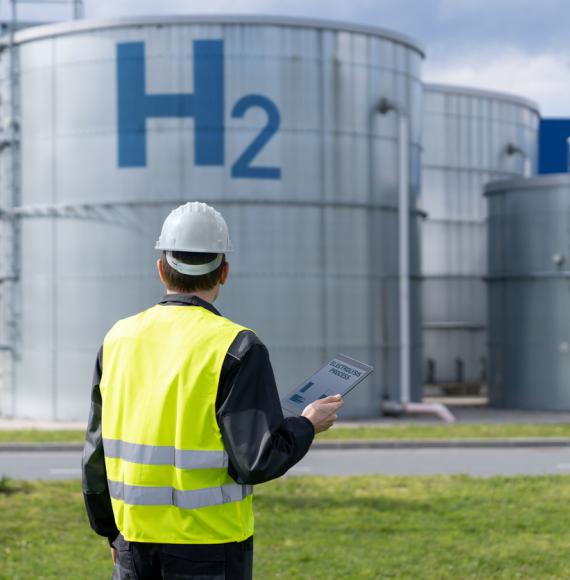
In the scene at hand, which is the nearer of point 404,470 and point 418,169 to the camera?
point 404,470

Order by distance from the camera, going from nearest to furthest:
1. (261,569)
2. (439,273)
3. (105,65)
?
(261,569) < (105,65) < (439,273)

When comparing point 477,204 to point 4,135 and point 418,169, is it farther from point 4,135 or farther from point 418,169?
point 4,135

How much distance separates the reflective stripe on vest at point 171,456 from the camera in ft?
12.5

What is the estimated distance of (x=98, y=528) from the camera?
4.25 metres

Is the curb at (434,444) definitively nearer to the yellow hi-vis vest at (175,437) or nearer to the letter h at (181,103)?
the letter h at (181,103)

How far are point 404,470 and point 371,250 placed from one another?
29.7 feet

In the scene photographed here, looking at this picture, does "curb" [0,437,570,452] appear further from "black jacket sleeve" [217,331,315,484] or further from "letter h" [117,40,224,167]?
"black jacket sleeve" [217,331,315,484]

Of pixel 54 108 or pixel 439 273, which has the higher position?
pixel 54 108

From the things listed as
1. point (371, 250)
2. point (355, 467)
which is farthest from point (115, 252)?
point (355, 467)

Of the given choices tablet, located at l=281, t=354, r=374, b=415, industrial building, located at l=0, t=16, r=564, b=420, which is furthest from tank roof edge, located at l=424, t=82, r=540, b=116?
tablet, located at l=281, t=354, r=374, b=415

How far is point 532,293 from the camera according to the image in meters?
24.9

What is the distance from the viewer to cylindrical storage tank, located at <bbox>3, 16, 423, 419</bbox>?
21.9 m

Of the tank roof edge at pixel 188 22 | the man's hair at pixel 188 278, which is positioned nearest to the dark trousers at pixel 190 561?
the man's hair at pixel 188 278

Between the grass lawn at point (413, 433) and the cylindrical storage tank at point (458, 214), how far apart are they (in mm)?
11046
